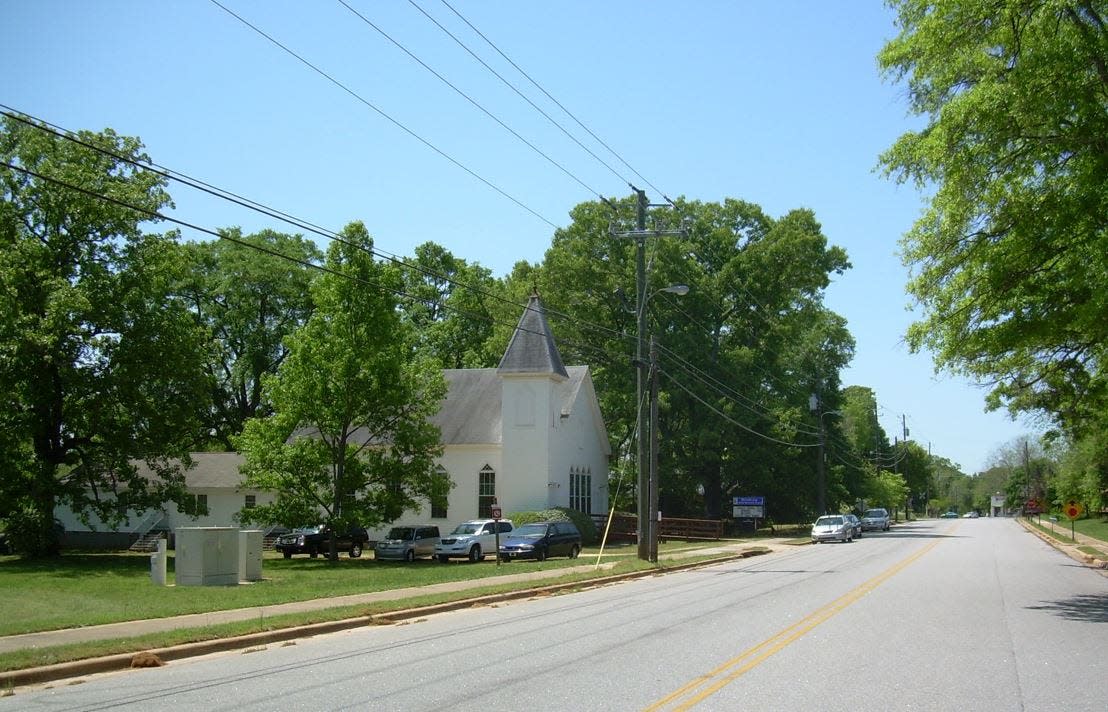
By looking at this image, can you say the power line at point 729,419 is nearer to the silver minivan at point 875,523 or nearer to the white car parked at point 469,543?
the silver minivan at point 875,523

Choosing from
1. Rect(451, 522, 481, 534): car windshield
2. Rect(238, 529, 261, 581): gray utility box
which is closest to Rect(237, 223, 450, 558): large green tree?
Rect(451, 522, 481, 534): car windshield

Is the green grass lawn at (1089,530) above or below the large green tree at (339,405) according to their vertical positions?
below

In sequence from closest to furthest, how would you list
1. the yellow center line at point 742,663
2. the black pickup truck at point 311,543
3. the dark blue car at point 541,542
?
the yellow center line at point 742,663
the dark blue car at point 541,542
the black pickup truck at point 311,543

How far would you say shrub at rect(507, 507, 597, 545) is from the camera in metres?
43.0

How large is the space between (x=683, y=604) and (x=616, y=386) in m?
39.5

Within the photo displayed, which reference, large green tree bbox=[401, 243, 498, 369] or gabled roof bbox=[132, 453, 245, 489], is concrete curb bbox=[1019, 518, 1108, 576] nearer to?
large green tree bbox=[401, 243, 498, 369]

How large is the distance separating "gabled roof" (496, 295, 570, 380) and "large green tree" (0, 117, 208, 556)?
1431cm

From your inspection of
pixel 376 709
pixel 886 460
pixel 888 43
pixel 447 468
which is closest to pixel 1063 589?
pixel 888 43

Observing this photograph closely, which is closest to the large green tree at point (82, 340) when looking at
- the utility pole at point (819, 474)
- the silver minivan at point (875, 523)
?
the utility pole at point (819, 474)

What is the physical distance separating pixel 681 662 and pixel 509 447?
3555 cm

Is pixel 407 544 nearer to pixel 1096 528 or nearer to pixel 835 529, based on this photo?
pixel 835 529

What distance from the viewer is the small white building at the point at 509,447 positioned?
4619cm

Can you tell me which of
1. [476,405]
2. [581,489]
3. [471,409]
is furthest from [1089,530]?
[471,409]

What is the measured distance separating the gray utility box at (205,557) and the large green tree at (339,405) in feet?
32.9
